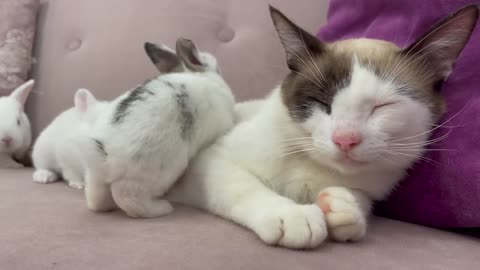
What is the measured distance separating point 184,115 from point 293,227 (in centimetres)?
37

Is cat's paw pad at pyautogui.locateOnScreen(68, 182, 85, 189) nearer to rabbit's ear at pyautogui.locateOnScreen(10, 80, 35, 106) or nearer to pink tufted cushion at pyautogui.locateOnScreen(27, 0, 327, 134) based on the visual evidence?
pink tufted cushion at pyautogui.locateOnScreen(27, 0, 327, 134)

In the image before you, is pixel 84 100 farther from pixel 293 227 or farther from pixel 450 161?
pixel 450 161

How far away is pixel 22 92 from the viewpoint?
169cm

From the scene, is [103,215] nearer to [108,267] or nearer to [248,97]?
[108,267]

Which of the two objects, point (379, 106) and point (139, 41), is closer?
point (379, 106)

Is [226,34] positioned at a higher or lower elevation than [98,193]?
higher

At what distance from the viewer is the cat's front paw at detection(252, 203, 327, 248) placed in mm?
Result: 724

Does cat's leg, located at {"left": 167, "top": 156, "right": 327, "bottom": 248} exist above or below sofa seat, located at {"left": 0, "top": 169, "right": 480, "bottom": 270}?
above

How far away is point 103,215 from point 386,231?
1.88 ft

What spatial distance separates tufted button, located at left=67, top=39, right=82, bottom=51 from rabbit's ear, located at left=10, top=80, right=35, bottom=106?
208 mm

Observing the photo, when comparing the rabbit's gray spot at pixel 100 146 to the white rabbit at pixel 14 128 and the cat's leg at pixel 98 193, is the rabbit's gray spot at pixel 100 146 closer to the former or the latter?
the cat's leg at pixel 98 193

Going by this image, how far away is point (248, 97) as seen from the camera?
1.60m

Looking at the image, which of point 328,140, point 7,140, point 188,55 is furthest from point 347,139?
point 7,140

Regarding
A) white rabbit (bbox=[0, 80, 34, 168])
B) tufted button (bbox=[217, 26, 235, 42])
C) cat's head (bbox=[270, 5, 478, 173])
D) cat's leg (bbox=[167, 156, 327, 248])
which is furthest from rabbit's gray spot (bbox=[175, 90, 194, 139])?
white rabbit (bbox=[0, 80, 34, 168])
